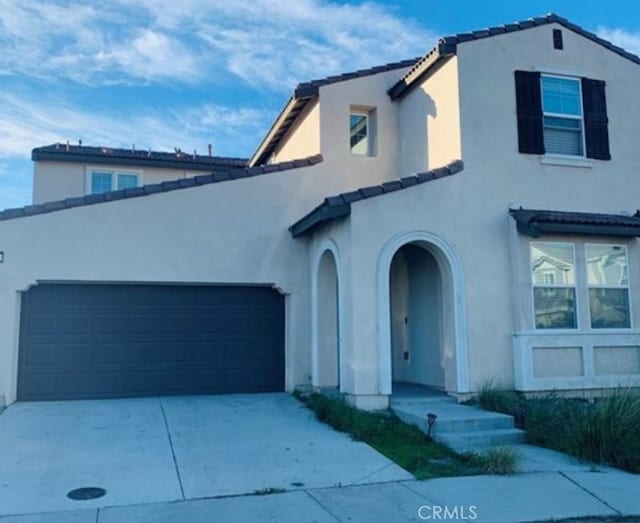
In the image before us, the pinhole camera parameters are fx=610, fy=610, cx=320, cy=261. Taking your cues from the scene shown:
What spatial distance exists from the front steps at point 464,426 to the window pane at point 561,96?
627 cm

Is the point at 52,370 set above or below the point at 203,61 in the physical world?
below

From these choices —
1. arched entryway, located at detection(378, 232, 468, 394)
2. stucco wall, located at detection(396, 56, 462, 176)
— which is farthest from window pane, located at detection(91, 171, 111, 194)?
arched entryway, located at detection(378, 232, 468, 394)

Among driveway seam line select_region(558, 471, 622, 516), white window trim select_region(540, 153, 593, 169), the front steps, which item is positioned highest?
white window trim select_region(540, 153, 593, 169)

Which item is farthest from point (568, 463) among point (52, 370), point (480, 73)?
point (52, 370)

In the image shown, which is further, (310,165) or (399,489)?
(310,165)

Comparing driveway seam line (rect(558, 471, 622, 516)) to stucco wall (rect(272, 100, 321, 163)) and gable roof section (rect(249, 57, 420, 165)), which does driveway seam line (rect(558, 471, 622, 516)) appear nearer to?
stucco wall (rect(272, 100, 321, 163))

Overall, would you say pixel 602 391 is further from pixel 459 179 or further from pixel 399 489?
pixel 399 489

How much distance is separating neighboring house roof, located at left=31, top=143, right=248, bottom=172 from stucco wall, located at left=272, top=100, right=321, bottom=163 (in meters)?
3.43

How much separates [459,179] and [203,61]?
7495 mm

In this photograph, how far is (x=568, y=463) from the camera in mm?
7984

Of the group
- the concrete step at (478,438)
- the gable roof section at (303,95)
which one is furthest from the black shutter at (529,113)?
the concrete step at (478,438)

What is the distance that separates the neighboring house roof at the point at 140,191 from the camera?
38.1 feet

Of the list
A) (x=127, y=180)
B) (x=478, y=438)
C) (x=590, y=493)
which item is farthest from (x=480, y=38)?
(x=127, y=180)

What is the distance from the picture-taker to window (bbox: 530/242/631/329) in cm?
1129
